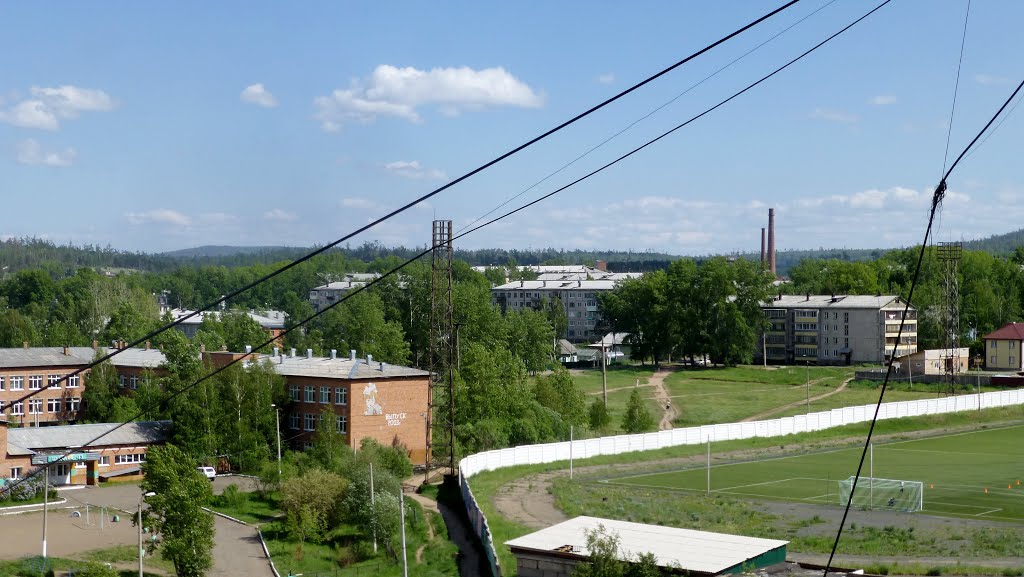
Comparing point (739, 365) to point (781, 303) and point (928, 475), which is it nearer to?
point (781, 303)

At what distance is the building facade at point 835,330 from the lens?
108m

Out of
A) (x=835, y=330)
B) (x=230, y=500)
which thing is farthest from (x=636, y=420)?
(x=835, y=330)

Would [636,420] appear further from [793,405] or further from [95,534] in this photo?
[95,534]

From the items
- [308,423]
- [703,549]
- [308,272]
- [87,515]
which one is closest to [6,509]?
[87,515]

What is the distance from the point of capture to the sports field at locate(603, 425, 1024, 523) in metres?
41.8

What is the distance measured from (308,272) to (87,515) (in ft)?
506

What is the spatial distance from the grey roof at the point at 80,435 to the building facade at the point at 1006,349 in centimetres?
7021

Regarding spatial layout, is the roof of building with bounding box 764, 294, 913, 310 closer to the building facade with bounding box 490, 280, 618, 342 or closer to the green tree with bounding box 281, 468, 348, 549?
the building facade with bounding box 490, 280, 618, 342

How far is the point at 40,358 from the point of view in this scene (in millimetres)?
65375

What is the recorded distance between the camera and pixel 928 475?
47.9 m

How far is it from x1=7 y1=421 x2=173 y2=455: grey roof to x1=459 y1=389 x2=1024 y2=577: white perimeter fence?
671 inches

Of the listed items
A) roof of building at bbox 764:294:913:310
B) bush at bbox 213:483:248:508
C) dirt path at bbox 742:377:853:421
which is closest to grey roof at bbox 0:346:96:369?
bush at bbox 213:483:248:508

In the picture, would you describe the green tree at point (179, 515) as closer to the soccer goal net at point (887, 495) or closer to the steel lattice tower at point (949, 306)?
the soccer goal net at point (887, 495)

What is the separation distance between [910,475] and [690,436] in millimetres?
11665
